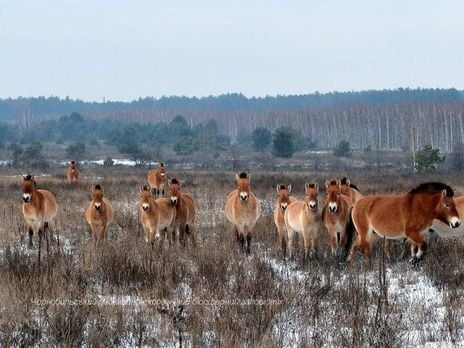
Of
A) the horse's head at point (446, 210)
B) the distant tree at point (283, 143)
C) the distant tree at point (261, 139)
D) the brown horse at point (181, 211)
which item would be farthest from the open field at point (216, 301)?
the distant tree at point (261, 139)

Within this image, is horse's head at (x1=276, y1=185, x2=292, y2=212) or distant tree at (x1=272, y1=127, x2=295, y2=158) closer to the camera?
horse's head at (x1=276, y1=185, x2=292, y2=212)

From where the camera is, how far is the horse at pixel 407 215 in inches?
419

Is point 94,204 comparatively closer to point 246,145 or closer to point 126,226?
point 126,226

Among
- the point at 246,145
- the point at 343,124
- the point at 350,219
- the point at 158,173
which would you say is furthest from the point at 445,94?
the point at 350,219

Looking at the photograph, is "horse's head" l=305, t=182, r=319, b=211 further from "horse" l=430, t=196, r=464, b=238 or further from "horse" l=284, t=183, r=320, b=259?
"horse" l=430, t=196, r=464, b=238

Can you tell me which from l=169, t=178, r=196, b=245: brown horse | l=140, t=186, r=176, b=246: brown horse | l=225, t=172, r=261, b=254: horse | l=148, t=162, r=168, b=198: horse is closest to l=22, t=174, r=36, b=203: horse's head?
l=140, t=186, r=176, b=246: brown horse

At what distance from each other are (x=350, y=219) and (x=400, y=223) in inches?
49.9

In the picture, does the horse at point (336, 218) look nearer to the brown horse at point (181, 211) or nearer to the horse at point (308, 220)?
the horse at point (308, 220)

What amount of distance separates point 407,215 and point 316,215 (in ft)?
5.46

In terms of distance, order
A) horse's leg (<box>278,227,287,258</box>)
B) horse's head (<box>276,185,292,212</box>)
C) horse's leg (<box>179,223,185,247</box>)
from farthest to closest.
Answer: horse's head (<box>276,185,292,212</box>), horse's leg (<box>179,223,185,247</box>), horse's leg (<box>278,227,287,258</box>)

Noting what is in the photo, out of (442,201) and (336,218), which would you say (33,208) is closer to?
(336,218)

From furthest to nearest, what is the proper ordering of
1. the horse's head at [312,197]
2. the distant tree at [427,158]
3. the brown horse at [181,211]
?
the distant tree at [427,158]
the brown horse at [181,211]
the horse's head at [312,197]

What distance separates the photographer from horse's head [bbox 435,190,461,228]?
1047 cm

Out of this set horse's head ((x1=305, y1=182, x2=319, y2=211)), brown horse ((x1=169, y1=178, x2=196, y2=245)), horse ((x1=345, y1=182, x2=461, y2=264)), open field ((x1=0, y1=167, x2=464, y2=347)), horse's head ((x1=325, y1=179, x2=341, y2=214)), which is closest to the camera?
open field ((x1=0, y1=167, x2=464, y2=347))
